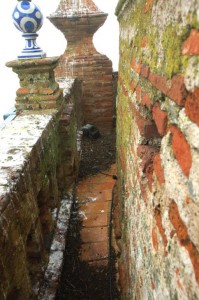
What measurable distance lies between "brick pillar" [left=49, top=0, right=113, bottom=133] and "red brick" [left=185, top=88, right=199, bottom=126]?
Result: 18.3 feet

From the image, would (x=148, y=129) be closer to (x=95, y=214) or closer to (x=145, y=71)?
(x=145, y=71)

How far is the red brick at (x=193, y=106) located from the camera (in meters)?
0.72

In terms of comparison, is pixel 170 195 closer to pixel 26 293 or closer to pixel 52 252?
pixel 26 293

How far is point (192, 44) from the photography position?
2.37ft

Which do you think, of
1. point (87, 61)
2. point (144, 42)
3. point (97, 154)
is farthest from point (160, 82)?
point (87, 61)

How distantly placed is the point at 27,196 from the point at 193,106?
162 centimetres

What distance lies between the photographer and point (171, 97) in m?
0.92

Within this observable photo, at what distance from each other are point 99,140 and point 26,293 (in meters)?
4.60

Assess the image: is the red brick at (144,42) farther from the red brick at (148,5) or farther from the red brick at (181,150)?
the red brick at (181,150)

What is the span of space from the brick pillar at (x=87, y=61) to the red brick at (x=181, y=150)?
18.0 ft

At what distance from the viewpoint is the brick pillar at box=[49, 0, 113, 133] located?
5.77 metres

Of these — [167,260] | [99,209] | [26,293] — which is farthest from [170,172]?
[99,209]

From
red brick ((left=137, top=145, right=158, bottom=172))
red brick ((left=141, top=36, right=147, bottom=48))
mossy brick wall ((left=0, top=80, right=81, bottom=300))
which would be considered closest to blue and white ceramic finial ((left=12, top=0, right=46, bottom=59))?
mossy brick wall ((left=0, top=80, right=81, bottom=300))

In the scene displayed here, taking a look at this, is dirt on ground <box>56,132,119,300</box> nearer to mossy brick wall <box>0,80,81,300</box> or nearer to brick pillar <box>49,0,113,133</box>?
mossy brick wall <box>0,80,81,300</box>
